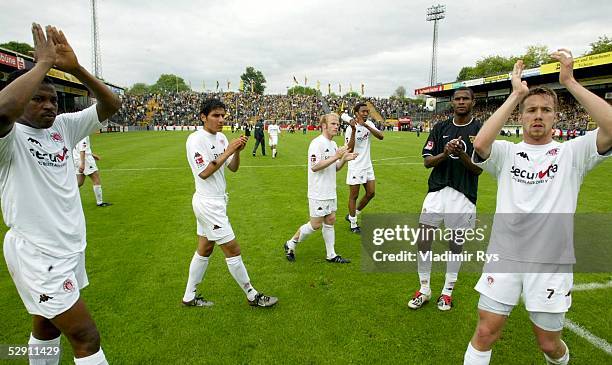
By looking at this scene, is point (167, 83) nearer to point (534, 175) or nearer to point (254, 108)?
point (254, 108)

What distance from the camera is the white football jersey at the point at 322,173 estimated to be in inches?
222

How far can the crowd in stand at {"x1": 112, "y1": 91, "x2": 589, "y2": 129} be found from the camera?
6069 centimetres

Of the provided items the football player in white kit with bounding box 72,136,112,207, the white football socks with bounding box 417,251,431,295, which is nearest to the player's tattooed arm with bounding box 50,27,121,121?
the white football socks with bounding box 417,251,431,295

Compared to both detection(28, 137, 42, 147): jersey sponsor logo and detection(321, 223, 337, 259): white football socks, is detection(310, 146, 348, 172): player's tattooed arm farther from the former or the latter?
detection(28, 137, 42, 147): jersey sponsor logo

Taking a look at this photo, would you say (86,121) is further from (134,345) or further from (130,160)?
(130,160)

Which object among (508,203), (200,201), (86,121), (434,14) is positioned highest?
(434,14)

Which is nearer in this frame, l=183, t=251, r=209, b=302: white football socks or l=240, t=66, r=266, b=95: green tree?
l=183, t=251, r=209, b=302: white football socks

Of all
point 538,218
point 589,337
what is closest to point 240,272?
point 538,218

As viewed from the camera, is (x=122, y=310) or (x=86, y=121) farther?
(x=122, y=310)

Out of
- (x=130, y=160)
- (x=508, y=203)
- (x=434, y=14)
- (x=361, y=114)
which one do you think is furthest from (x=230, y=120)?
(x=508, y=203)

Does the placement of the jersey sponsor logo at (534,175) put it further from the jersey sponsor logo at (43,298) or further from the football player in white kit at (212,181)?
the jersey sponsor logo at (43,298)

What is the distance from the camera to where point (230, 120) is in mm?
67125

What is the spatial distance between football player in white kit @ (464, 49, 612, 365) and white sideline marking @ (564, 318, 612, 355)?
1401 millimetres

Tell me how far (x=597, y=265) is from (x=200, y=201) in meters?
6.09
